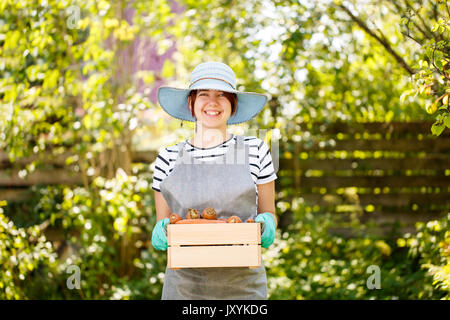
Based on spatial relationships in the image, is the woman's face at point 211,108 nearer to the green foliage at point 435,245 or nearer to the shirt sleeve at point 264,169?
the shirt sleeve at point 264,169

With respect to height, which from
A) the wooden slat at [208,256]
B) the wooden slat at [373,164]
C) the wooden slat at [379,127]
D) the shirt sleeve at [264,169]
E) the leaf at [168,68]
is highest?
the leaf at [168,68]

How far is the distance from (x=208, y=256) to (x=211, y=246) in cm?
4

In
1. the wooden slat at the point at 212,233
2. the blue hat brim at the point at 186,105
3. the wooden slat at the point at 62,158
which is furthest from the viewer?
the wooden slat at the point at 62,158

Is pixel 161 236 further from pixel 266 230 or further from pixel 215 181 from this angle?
pixel 266 230

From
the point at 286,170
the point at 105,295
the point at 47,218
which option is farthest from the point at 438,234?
the point at 47,218

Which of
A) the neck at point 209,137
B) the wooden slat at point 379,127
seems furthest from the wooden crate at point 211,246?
the wooden slat at point 379,127

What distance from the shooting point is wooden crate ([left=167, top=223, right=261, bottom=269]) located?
1792 millimetres

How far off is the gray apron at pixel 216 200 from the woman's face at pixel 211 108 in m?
0.12

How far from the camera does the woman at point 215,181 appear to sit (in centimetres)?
198

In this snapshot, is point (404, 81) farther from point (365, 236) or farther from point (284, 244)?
point (284, 244)

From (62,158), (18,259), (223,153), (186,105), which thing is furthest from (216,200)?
(62,158)
